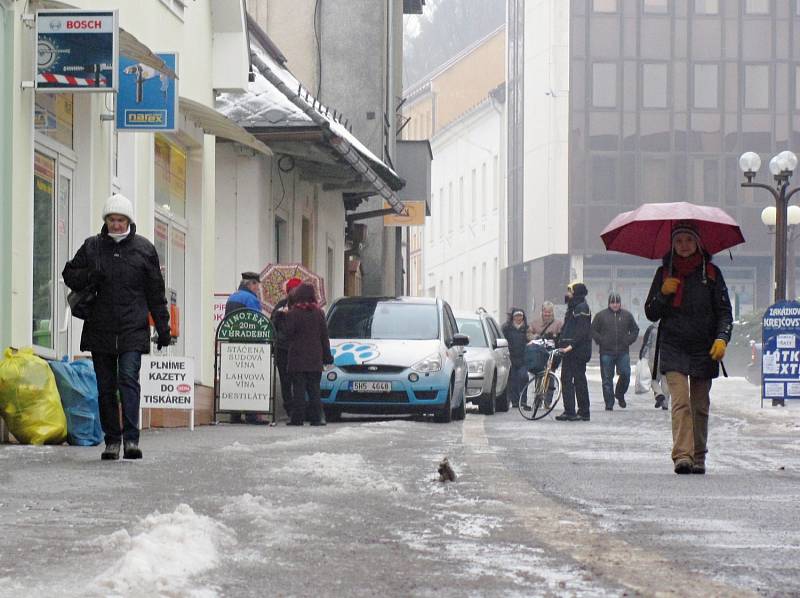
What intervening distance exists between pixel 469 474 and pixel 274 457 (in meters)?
1.66

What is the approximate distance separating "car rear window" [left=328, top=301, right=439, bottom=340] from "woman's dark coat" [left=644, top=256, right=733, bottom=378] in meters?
10.0

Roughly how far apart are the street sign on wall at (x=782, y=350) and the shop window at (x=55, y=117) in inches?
460

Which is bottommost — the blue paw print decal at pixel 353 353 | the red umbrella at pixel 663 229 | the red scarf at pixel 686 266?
the blue paw print decal at pixel 353 353

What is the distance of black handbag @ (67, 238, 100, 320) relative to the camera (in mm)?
12211

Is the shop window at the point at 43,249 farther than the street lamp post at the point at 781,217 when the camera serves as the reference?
No

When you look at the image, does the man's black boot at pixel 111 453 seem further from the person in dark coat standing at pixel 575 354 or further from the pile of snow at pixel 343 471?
the person in dark coat standing at pixel 575 354

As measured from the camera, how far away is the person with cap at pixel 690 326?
12.7 metres

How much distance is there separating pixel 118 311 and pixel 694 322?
149 inches

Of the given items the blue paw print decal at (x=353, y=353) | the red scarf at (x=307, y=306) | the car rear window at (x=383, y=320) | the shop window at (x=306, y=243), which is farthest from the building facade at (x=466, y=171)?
the red scarf at (x=307, y=306)

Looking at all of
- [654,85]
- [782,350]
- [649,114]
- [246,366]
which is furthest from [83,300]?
[654,85]

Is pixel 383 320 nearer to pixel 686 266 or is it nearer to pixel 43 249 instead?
pixel 43 249

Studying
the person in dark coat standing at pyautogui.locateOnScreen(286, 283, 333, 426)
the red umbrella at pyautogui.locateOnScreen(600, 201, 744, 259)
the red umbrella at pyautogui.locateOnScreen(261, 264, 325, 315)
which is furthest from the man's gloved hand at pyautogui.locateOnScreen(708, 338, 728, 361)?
the red umbrella at pyautogui.locateOnScreen(261, 264, 325, 315)

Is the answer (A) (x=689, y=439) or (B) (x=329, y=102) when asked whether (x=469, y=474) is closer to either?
(A) (x=689, y=439)

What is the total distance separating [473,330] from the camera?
93.5ft
